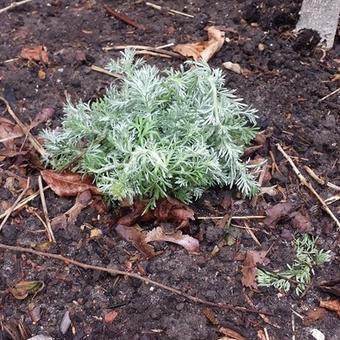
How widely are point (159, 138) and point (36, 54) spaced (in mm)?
1046

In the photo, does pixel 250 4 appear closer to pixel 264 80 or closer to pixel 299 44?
pixel 299 44

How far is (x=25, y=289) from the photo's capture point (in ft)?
6.54

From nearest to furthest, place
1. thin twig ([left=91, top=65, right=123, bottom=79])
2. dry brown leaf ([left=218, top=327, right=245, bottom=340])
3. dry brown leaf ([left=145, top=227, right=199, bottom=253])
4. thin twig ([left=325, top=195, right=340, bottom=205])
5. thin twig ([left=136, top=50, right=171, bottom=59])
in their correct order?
dry brown leaf ([left=218, top=327, right=245, bottom=340]) < dry brown leaf ([left=145, top=227, right=199, bottom=253]) < thin twig ([left=325, top=195, right=340, bottom=205]) < thin twig ([left=91, top=65, right=123, bottom=79]) < thin twig ([left=136, top=50, right=171, bottom=59])

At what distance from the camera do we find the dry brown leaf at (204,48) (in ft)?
9.30

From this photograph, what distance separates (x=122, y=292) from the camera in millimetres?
1991

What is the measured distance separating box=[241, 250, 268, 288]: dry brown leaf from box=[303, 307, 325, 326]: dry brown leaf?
0.62 ft

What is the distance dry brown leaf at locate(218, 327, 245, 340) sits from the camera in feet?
6.22

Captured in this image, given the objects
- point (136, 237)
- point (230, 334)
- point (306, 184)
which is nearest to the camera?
point (230, 334)

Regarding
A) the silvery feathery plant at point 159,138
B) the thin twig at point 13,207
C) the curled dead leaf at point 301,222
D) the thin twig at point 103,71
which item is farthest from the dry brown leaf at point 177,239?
the thin twig at point 103,71

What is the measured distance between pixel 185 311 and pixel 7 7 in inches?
77.0

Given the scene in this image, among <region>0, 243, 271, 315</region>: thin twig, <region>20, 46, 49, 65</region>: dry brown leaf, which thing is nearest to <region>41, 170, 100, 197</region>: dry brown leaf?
<region>0, 243, 271, 315</region>: thin twig

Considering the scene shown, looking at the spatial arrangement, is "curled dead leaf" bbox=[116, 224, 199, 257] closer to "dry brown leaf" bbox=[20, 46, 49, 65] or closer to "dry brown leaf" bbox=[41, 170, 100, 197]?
"dry brown leaf" bbox=[41, 170, 100, 197]

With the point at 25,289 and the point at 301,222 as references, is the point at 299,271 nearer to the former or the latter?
the point at 301,222

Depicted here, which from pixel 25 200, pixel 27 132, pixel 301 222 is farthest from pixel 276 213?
pixel 27 132
